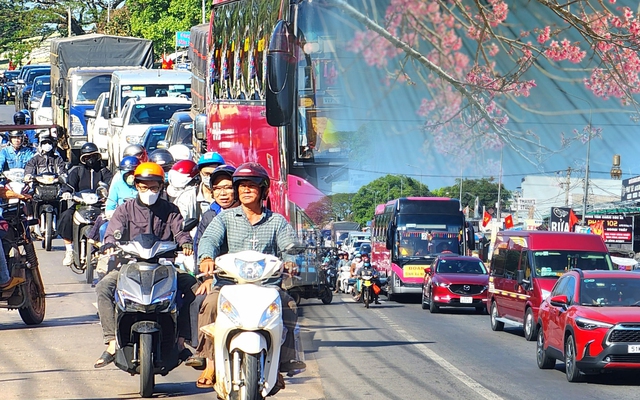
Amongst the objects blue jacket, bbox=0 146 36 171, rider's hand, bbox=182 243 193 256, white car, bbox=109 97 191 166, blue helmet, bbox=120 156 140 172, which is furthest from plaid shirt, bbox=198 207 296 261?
white car, bbox=109 97 191 166

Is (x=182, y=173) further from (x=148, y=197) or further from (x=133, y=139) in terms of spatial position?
(x=133, y=139)

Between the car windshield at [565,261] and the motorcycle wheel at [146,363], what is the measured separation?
13.7 metres

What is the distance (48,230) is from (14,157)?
1986 millimetres

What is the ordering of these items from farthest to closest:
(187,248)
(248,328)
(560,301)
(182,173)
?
1. (560,301)
2. (182,173)
3. (187,248)
4. (248,328)

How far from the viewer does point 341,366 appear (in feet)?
45.3

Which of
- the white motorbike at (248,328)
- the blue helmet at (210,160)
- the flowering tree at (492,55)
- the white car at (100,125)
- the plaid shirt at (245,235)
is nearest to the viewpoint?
the flowering tree at (492,55)

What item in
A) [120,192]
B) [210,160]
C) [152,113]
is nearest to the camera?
[210,160]

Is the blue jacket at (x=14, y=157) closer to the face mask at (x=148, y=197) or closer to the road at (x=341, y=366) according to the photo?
the road at (x=341, y=366)

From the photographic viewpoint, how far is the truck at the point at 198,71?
957 inches

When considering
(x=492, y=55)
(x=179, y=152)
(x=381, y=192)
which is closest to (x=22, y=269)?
(x=179, y=152)

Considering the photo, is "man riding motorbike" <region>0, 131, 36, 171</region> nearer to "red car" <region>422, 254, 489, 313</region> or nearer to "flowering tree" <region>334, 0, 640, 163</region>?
"red car" <region>422, 254, 489, 313</region>

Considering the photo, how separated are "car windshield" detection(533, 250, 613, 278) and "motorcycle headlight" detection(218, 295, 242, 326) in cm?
1464

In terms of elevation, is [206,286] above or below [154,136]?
below

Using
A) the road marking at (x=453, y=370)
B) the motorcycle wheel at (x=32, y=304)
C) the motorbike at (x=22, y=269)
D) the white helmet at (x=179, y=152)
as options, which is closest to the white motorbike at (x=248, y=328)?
the road marking at (x=453, y=370)
